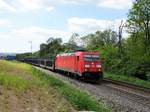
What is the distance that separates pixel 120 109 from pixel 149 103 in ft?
10.5

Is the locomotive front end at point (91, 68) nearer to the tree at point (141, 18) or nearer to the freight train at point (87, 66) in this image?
the freight train at point (87, 66)

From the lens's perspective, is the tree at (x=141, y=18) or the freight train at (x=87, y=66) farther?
the tree at (x=141, y=18)

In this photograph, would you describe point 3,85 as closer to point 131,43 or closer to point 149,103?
point 149,103

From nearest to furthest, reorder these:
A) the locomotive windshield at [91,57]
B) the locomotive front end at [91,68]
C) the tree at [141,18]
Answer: the locomotive front end at [91,68] → the locomotive windshield at [91,57] → the tree at [141,18]

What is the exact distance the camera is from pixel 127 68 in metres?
53.4

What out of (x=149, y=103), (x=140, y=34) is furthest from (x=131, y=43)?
(x=149, y=103)

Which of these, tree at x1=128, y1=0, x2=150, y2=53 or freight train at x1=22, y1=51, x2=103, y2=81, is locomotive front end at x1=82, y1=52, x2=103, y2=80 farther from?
tree at x1=128, y1=0, x2=150, y2=53

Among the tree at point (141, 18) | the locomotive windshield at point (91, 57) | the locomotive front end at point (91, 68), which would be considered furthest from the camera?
the tree at point (141, 18)

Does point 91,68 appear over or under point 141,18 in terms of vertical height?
under

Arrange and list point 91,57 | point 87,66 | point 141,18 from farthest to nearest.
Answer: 1. point 141,18
2. point 91,57
3. point 87,66

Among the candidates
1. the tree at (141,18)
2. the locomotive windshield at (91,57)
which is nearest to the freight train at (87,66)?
the locomotive windshield at (91,57)

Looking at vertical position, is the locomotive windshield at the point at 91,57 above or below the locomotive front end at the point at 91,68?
above

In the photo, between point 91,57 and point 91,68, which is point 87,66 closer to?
point 91,68

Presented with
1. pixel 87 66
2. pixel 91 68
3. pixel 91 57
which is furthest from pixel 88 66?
pixel 91 57
